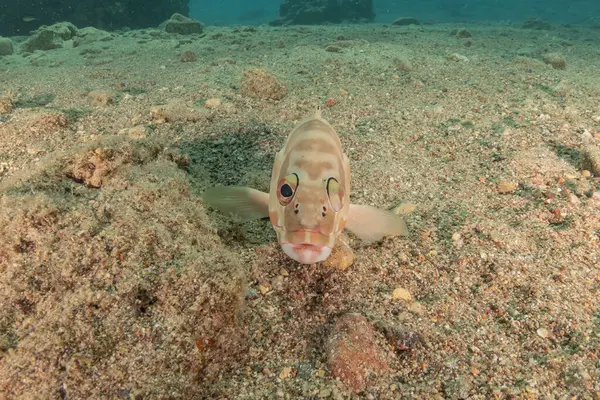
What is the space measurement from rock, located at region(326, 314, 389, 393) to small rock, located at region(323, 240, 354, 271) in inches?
24.6

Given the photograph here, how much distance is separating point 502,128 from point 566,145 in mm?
970

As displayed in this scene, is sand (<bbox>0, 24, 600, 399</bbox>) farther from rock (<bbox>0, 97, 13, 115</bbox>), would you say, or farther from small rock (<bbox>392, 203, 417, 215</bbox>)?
rock (<bbox>0, 97, 13, 115</bbox>)

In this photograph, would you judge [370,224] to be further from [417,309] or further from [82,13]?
[82,13]

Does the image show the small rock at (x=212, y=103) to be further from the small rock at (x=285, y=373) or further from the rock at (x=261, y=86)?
the small rock at (x=285, y=373)

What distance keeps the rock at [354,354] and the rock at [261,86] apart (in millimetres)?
5694

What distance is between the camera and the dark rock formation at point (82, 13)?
21656 millimetres

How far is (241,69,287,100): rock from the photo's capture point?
23.8 feet

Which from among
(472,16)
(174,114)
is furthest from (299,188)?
(472,16)

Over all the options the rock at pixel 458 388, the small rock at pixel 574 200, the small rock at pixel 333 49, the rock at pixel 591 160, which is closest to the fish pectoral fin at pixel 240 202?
the rock at pixel 458 388

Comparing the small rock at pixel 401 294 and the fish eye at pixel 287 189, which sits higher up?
the fish eye at pixel 287 189

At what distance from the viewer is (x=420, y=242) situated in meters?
3.60

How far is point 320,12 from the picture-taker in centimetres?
3297

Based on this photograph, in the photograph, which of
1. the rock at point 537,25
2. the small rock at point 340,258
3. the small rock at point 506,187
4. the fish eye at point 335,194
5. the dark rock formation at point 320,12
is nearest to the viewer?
the fish eye at point 335,194

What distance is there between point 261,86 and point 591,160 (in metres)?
5.55
